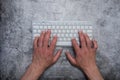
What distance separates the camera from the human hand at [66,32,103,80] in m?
1.18

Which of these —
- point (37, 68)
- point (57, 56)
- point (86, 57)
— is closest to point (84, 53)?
point (86, 57)

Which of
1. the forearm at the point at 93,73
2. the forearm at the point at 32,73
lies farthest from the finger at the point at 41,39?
the forearm at the point at 93,73

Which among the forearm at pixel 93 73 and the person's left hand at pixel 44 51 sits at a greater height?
the person's left hand at pixel 44 51

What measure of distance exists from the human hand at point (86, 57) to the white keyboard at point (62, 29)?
0.03m

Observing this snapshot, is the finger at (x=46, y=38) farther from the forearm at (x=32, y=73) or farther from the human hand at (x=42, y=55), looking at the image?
the forearm at (x=32, y=73)

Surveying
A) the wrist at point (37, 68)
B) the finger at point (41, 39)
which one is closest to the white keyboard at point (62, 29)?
the finger at point (41, 39)

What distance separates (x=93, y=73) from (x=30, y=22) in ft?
1.24

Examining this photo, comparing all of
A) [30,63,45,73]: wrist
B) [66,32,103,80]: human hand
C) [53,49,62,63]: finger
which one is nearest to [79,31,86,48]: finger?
[66,32,103,80]: human hand

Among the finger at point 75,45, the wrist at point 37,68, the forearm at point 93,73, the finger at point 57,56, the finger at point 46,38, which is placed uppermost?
the finger at point 46,38

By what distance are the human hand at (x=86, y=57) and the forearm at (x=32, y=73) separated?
0.16m

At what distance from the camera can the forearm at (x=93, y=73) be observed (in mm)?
1176

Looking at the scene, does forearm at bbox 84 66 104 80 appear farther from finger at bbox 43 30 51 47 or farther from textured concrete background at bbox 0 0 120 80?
finger at bbox 43 30 51 47

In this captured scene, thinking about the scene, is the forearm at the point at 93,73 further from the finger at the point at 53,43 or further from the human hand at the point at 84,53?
the finger at the point at 53,43

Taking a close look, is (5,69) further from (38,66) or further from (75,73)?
(75,73)
